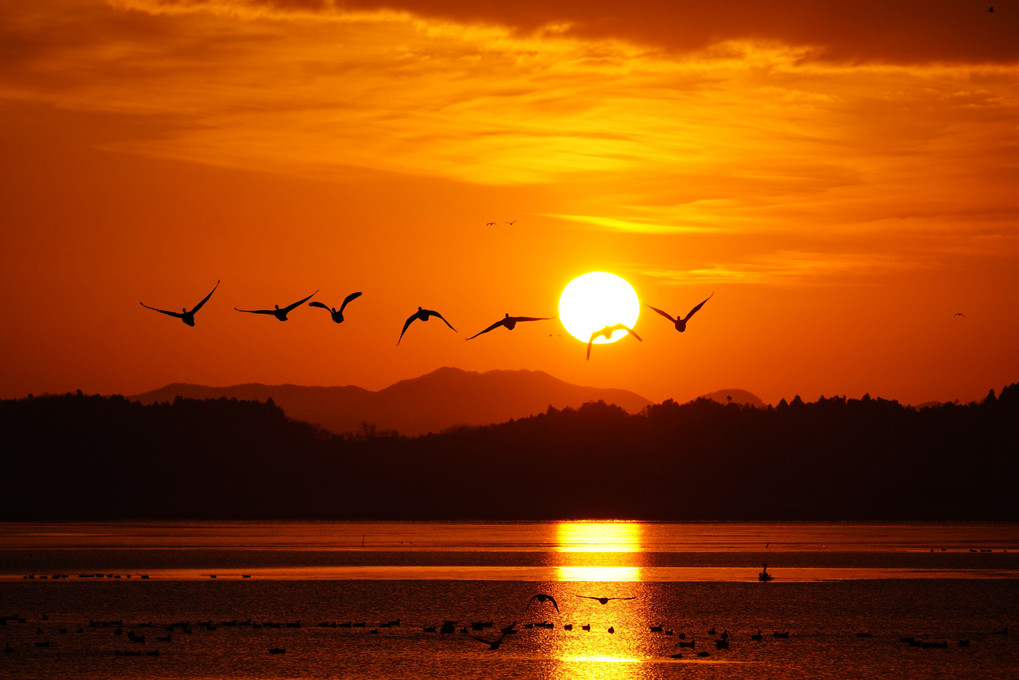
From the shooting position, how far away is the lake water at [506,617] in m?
47.8

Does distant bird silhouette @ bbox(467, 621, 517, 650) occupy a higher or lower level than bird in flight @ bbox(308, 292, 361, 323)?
lower

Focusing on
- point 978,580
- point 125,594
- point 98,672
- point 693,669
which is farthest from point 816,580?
point 98,672

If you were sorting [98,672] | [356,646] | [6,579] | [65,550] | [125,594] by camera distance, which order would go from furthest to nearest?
1. [65,550]
2. [6,579]
3. [125,594]
4. [356,646]
5. [98,672]

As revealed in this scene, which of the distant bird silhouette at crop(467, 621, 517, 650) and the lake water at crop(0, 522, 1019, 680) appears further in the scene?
the distant bird silhouette at crop(467, 621, 517, 650)

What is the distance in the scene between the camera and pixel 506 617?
65750 mm

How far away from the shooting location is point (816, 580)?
316 feet

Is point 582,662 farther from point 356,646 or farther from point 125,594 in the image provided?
point 125,594

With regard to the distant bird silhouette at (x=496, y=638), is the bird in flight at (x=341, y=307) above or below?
above

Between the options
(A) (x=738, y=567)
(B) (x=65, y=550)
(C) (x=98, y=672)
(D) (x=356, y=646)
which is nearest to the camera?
(C) (x=98, y=672)

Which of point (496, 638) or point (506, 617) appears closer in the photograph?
point (496, 638)

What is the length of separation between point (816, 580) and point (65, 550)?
92470 millimetres

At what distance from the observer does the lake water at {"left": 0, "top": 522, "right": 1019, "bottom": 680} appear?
47.8m

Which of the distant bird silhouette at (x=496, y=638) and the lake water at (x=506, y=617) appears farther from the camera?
the distant bird silhouette at (x=496, y=638)

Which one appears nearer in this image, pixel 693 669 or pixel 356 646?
pixel 693 669
